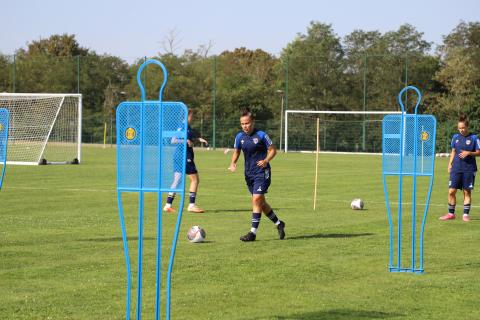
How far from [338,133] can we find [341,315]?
173ft

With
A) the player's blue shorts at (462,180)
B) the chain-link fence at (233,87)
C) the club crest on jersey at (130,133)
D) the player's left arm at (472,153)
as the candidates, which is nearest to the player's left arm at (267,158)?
the player's left arm at (472,153)

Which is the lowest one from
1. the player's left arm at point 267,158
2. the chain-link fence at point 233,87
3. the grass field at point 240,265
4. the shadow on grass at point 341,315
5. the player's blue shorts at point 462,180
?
the shadow on grass at point 341,315

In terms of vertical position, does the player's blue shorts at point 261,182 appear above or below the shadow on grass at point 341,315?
above

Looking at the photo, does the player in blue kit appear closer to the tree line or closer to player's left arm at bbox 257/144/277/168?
player's left arm at bbox 257/144/277/168

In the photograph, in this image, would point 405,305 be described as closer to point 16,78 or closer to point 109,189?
point 109,189

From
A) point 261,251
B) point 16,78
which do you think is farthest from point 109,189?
point 16,78

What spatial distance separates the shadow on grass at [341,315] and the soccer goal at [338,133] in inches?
1959

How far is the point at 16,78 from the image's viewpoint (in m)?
69.2

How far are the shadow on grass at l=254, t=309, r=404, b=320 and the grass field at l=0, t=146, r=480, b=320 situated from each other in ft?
0.05

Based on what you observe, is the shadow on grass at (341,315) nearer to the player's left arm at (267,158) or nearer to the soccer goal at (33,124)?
the player's left arm at (267,158)

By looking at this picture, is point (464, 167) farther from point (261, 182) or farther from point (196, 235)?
point (196, 235)

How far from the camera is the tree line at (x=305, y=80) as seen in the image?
205ft

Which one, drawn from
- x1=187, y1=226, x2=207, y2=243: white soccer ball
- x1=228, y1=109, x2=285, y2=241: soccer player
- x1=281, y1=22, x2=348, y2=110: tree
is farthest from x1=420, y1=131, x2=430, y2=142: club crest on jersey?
x1=281, y1=22, x2=348, y2=110: tree

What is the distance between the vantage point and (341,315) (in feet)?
27.5
